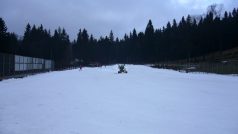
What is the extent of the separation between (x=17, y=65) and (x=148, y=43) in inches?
3513

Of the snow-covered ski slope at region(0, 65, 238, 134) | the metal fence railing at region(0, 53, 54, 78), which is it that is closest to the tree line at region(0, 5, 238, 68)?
the metal fence railing at region(0, 53, 54, 78)

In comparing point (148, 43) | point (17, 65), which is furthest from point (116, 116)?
point (148, 43)

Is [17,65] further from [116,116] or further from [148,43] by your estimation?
[148,43]

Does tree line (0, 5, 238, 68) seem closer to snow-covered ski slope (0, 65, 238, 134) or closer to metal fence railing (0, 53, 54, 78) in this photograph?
metal fence railing (0, 53, 54, 78)

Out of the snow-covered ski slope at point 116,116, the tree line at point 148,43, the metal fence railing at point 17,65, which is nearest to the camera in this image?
the snow-covered ski slope at point 116,116

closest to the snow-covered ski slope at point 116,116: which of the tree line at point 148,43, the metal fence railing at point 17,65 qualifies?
the metal fence railing at point 17,65

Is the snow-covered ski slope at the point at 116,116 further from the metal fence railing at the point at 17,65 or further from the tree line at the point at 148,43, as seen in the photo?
the tree line at the point at 148,43

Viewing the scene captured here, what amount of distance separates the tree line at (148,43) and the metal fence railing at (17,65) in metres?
22.2

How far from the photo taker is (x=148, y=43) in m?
130

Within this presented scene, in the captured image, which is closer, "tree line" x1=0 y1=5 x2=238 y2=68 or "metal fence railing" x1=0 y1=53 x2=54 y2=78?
"metal fence railing" x1=0 y1=53 x2=54 y2=78

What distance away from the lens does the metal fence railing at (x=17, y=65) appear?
38.5 m

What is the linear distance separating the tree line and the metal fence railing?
22.2m

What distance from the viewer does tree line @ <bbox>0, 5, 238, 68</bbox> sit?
318 ft

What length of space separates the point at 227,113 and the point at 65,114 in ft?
20.0
